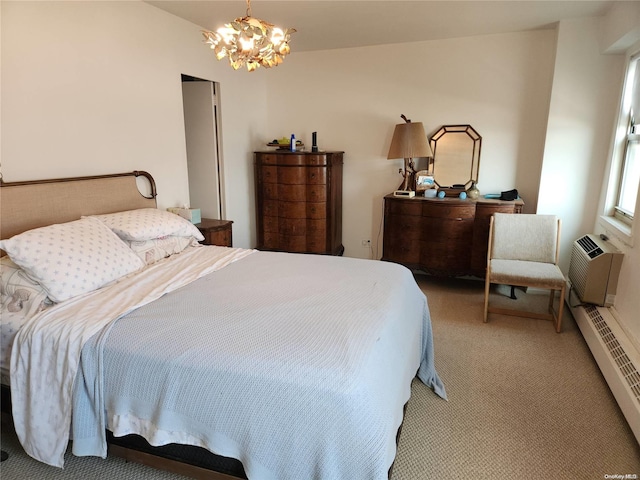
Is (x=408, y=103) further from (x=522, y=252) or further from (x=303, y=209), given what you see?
(x=522, y=252)

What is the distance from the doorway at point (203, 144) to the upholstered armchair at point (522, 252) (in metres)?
2.69

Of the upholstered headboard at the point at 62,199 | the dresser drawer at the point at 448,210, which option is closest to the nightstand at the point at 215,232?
the upholstered headboard at the point at 62,199

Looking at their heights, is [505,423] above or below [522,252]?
below

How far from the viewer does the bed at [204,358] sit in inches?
53.1

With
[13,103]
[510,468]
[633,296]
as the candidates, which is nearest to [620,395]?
[633,296]

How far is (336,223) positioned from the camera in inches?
181

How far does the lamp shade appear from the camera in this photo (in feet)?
13.0

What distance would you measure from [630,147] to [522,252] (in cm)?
114

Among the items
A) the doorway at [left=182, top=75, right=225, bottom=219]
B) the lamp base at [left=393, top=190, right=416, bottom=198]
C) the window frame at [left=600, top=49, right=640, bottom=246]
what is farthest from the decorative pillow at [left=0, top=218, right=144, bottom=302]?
the window frame at [left=600, top=49, right=640, bottom=246]

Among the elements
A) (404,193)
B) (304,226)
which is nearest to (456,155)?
(404,193)

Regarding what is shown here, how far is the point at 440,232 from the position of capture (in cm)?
392

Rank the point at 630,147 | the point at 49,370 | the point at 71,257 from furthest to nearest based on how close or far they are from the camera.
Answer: the point at 630,147 → the point at 71,257 → the point at 49,370

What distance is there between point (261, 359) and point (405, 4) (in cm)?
286

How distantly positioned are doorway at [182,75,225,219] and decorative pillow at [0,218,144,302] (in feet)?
6.37
